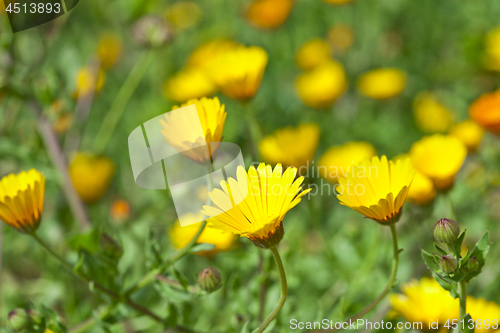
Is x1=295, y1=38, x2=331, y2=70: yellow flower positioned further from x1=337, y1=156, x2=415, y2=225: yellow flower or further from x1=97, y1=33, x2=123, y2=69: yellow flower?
x1=337, y1=156, x2=415, y2=225: yellow flower

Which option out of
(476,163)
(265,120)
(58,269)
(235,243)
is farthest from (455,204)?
(58,269)

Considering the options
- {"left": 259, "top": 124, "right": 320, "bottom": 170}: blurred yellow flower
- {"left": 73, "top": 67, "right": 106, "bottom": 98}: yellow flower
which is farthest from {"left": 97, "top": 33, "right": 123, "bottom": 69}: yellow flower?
{"left": 259, "top": 124, "right": 320, "bottom": 170}: blurred yellow flower

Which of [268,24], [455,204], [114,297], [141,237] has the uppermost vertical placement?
[268,24]

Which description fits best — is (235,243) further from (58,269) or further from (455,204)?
(455,204)

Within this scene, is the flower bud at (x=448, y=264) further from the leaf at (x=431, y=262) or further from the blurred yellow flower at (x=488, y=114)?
the blurred yellow flower at (x=488, y=114)

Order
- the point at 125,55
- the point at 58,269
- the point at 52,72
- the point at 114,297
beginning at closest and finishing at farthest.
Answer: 1. the point at 114,297
2. the point at 52,72
3. the point at 58,269
4. the point at 125,55

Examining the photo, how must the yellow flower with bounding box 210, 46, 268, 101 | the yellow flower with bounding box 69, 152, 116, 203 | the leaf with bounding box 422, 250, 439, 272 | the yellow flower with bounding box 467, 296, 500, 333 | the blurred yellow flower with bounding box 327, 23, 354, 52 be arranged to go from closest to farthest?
1. the leaf with bounding box 422, 250, 439, 272
2. the yellow flower with bounding box 467, 296, 500, 333
3. the yellow flower with bounding box 210, 46, 268, 101
4. the yellow flower with bounding box 69, 152, 116, 203
5. the blurred yellow flower with bounding box 327, 23, 354, 52

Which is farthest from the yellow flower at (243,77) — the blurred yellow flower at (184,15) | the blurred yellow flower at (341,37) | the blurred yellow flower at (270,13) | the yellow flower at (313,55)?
the blurred yellow flower at (184,15)
